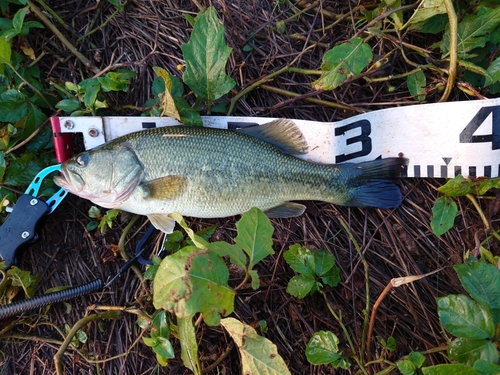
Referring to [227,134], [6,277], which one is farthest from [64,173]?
[227,134]

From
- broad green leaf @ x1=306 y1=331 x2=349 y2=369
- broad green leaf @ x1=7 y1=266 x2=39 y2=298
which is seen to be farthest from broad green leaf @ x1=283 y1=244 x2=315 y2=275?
broad green leaf @ x1=7 y1=266 x2=39 y2=298

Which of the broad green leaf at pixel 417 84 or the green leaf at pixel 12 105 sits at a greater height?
the green leaf at pixel 12 105

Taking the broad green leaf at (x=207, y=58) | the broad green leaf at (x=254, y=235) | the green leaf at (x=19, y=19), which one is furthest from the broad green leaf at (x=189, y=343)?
the green leaf at (x=19, y=19)

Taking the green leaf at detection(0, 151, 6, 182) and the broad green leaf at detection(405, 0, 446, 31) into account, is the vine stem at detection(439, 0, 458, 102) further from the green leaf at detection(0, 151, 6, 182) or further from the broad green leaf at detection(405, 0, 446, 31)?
the green leaf at detection(0, 151, 6, 182)

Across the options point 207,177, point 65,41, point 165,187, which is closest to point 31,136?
point 65,41

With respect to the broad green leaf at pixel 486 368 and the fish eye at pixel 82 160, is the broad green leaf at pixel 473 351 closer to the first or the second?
the broad green leaf at pixel 486 368

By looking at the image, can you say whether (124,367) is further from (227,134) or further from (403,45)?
(403,45)
